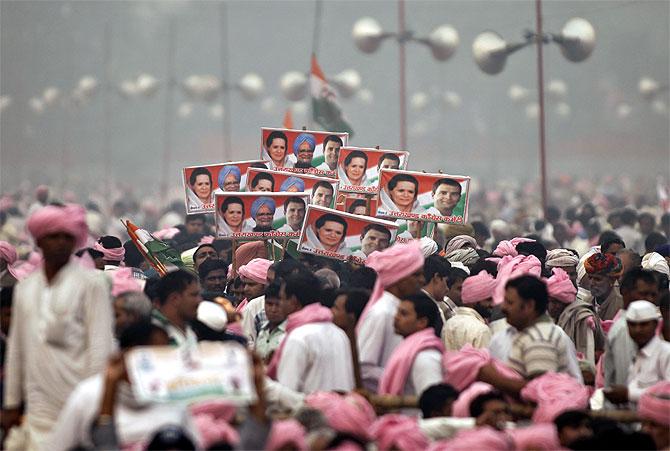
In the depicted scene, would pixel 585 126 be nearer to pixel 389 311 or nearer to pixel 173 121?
pixel 173 121

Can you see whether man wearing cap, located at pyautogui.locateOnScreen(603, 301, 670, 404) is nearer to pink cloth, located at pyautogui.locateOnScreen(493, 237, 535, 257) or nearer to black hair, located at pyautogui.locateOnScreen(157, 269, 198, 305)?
black hair, located at pyautogui.locateOnScreen(157, 269, 198, 305)

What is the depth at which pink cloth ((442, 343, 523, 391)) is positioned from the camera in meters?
7.94

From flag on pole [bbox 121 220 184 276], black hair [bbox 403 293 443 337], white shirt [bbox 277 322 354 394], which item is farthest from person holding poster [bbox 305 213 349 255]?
white shirt [bbox 277 322 354 394]

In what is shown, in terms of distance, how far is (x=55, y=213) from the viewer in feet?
23.0

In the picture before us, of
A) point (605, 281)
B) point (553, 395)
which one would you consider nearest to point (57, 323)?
point (553, 395)

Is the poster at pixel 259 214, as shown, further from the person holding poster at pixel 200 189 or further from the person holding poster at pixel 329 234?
the person holding poster at pixel 200 189

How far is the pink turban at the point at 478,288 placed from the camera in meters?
9.91

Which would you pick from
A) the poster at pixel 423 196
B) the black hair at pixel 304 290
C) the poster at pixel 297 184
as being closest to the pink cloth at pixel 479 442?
the black hair at pixel 304 290

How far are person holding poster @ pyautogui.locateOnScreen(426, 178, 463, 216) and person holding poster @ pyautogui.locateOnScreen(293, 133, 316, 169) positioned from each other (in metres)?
1.79

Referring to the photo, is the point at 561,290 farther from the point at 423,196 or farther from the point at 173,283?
the point at 423,196

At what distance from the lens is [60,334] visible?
275 inches

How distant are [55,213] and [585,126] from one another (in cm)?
8352

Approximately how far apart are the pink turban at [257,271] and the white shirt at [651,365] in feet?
10.9

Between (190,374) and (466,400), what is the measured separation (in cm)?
162
